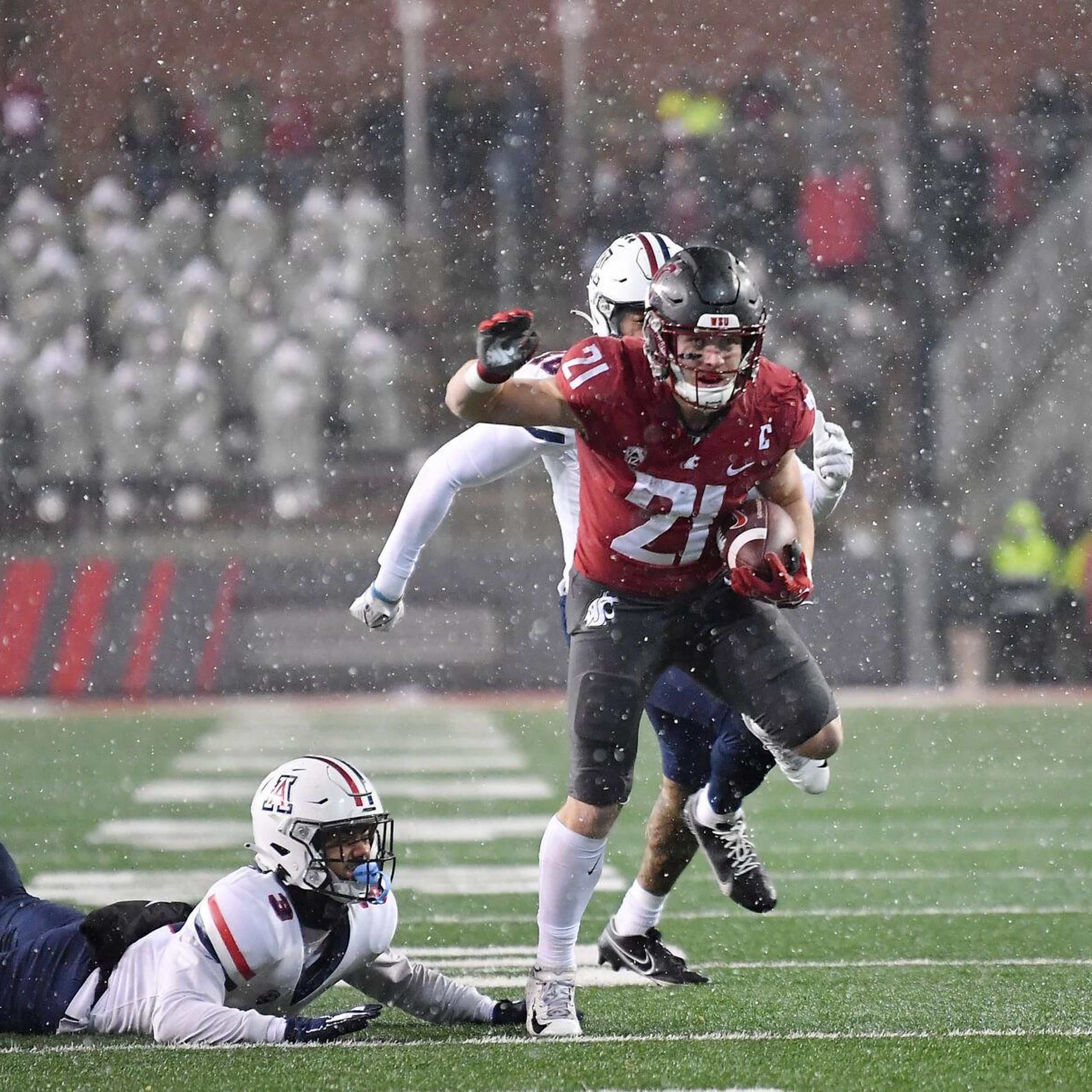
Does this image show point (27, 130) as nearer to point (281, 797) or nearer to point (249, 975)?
point (281, 797)

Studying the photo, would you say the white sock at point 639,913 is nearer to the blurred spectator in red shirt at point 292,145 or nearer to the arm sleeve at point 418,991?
the arm sleeve at point 418,991

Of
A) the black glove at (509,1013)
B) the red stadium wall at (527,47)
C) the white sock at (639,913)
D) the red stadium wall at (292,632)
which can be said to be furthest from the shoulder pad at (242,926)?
the red stadium wall at (527,47)

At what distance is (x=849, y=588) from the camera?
1027 cm

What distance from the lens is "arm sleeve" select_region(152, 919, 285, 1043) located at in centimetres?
294

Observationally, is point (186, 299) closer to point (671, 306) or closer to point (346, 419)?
point (346, 419)

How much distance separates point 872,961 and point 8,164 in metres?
9.68

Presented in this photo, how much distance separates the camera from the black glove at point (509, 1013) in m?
3.21

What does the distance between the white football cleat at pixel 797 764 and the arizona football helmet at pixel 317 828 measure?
2.36ft

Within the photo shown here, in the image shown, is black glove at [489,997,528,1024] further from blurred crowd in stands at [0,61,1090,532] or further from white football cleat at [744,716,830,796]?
blurred crowd in stands at [0,61,1090,532]

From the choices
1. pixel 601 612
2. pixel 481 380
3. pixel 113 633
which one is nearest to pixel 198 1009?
pixel 601 612

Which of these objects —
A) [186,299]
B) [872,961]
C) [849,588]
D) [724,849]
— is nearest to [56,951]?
[724,849]

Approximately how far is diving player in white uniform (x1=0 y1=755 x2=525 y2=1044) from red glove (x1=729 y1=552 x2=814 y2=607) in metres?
0.72

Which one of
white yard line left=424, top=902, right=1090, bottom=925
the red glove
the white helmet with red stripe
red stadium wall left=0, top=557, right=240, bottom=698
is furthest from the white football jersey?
red stadium wall left=0, top=557, right=240, bottom=698

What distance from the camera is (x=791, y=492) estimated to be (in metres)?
3.46
